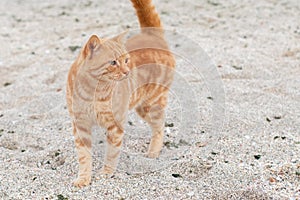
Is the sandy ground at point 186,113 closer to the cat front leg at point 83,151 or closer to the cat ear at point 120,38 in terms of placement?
the cat front leg at point 83,151

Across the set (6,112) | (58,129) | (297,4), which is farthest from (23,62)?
(297,4)

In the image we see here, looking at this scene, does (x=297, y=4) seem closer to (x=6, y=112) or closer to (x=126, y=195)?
(x=6, y=112)

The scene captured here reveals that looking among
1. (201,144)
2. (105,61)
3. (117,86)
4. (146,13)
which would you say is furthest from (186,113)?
(105,61)

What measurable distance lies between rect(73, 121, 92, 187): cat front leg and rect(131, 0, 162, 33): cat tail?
2.86 feet

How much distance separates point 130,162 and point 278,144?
3.60 feet

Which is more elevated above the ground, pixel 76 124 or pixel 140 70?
pixel 140 70

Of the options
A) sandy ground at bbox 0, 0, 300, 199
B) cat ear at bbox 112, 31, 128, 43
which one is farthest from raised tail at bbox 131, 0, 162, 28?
sandy ground at bbox 0, 0, 300, 199

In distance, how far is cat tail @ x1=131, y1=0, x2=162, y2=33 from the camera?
3120 millimetres

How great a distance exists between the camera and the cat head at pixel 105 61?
104 inches

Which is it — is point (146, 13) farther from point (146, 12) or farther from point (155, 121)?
point (155, 121)

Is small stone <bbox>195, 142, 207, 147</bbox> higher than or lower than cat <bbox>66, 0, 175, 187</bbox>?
lower

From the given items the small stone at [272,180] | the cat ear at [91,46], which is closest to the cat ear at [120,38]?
the cat ear at [91,46]

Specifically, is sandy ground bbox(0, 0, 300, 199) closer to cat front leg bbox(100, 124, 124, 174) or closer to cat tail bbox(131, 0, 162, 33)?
cat front leg bbox(100, 124, 124, 174)

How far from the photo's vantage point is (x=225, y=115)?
A: 3.90 m
